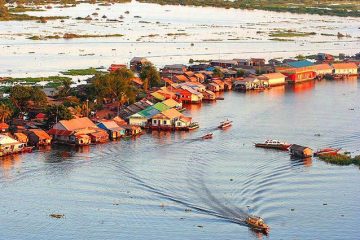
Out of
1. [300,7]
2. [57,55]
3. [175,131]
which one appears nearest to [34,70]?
[57,55]

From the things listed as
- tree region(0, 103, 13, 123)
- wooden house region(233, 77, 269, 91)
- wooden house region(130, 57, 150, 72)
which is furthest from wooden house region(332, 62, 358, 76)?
tree region(0, 103, 13, 123)

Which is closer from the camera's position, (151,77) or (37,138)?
(37,138)

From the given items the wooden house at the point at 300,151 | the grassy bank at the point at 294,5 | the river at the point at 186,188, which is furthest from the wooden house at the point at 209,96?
the grassy bank at the point at 294,5

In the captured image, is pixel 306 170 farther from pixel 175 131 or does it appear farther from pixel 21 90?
pixel 21 90

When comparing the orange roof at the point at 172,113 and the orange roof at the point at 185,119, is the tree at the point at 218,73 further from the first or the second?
the orange roof at the point at 185,119

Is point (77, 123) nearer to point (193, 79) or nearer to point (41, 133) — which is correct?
point (41, 133)

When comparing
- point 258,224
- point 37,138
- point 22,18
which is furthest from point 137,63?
point 22,18

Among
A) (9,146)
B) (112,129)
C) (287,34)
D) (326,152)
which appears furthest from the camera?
(287,34)
